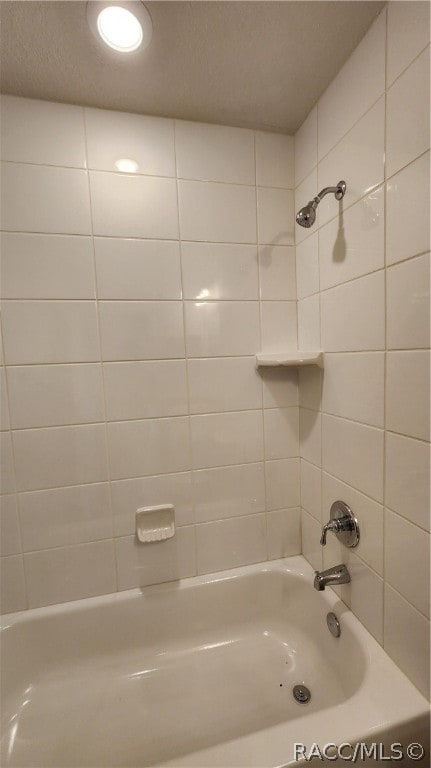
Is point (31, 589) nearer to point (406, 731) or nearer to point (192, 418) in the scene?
point (192, 418)

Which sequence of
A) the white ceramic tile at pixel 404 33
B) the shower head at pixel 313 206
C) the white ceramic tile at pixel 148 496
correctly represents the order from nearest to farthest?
the white ceramic tile at pixel 404 33
the shower head at pixel 313 206
the white ceramic tile at pixel 148 496

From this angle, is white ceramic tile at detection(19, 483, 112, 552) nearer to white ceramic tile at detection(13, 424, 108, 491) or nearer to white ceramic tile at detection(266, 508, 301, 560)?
white ceramic tile at detection(13, 424, 108, 491)

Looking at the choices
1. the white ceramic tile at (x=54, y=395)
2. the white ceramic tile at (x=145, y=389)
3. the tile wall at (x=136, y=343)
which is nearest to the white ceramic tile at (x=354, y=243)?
the tile wall at (x=136, y=343)

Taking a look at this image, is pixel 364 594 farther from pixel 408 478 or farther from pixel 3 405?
pixel 3 405

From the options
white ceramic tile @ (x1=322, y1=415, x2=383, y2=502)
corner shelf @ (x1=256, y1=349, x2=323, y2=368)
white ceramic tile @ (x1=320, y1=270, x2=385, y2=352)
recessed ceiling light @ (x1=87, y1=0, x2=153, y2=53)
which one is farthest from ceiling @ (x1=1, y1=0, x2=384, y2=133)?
white ceramic tile @ (x1=322, y1=415, x2=383, y2=502)

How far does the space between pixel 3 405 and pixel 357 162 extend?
3.95 feet

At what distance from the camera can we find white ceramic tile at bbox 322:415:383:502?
0.79 m

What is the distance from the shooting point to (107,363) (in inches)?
39.9

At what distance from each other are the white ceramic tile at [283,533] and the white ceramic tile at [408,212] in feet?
3.10

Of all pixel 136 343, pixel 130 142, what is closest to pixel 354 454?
pixel 136 343

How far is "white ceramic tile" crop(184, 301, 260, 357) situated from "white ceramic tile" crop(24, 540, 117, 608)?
2.46ft

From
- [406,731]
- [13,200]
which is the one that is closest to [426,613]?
[406,731]

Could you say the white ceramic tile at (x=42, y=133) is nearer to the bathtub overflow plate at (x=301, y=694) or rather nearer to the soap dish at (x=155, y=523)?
the soap dish at (x=155, y=523)

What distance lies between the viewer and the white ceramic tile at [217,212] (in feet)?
3.41
